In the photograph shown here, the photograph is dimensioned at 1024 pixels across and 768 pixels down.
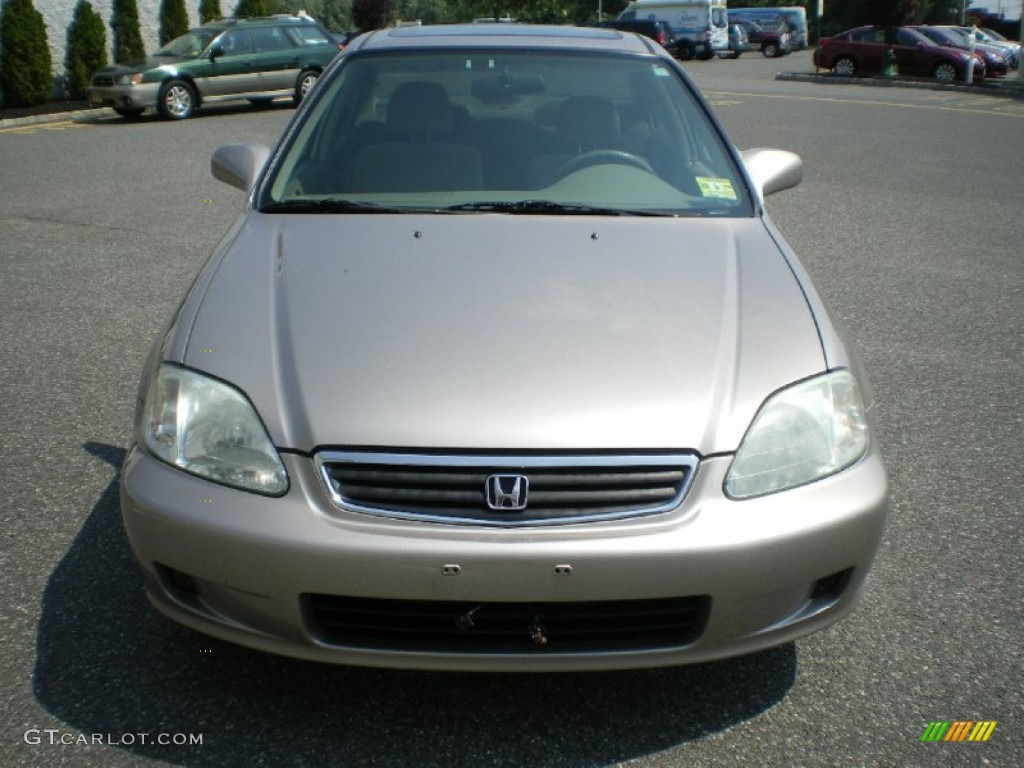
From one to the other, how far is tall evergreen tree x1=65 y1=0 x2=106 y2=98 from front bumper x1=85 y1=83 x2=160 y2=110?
4.35m

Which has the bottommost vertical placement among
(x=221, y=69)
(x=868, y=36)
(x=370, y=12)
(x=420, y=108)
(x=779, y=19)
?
(x=779, y=19)

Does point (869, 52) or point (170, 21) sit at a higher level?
point (170, 21)

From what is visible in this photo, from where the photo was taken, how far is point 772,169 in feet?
13.6

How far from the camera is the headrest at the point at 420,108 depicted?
4023mm

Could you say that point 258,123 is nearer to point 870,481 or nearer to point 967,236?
point 967,236

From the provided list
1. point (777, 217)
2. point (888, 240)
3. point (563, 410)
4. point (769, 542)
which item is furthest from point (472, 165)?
point (777, 217)

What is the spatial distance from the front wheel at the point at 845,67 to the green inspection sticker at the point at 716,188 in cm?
3077

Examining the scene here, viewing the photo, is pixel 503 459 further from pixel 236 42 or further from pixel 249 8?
pixel 249 8

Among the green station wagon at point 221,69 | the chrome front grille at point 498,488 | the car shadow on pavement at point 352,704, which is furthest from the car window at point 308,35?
the chrome front grille at point 498,488

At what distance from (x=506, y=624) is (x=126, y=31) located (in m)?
23.6

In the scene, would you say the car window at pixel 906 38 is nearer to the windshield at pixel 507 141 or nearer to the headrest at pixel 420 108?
the windshield at pixel 507 141

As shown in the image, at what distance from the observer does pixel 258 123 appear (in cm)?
1820

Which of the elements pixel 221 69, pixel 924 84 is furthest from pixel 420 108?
pixel 924 84

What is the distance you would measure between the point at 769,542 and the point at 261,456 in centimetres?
109
